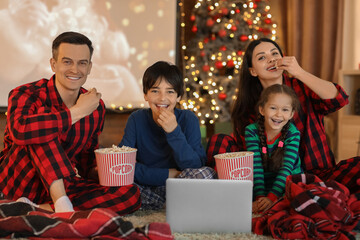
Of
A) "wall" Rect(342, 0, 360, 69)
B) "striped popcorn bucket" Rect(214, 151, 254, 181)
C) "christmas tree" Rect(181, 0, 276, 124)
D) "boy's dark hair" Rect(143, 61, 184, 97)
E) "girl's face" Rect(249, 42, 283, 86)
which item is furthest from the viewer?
"wall" Rect(342, 0, 360, 69)

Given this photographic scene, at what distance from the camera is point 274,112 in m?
2.22

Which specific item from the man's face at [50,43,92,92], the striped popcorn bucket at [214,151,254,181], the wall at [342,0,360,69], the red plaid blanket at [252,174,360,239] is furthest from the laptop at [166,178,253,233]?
the wall at [342,0,360,69]

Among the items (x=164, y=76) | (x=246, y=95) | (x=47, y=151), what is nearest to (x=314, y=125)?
(x=246, y=95)

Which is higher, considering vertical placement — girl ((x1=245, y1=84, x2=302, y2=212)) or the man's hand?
the man's hand

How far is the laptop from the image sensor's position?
5.44 feet

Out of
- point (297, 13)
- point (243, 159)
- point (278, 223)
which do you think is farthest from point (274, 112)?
point (297, 13)

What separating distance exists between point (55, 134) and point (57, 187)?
208 millimetres

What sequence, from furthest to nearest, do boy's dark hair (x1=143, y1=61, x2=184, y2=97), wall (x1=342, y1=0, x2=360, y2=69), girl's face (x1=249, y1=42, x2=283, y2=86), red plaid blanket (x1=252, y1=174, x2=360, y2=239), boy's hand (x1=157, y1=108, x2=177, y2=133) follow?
wall (x1=342, y1=0, x2=360, y2=69)
girl's face (x1=249, y1=42, x2=283, y2=86)
boy's dark hair (x1=143, y1=61, x2=184, y2=97)
boy's hand (x1=157, y1=108, x2=177, y2=133)
red plaid blanket (x1=252, y1=174, x2=360, y2=239)

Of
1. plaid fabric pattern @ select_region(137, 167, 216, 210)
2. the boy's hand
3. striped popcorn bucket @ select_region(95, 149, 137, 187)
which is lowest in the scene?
plaid fabric pattern @ select_region(137, 167, 216, 210)

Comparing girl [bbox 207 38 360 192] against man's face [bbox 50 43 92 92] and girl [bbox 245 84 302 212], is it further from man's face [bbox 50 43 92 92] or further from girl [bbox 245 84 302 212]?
man's face [bbox 50 43 92 92]

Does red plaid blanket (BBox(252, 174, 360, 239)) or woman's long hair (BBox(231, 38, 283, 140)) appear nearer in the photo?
red plaid blanket (BBox(252, 174, 360, 239))

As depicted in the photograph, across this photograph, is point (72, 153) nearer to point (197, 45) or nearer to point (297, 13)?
point (197, 45)

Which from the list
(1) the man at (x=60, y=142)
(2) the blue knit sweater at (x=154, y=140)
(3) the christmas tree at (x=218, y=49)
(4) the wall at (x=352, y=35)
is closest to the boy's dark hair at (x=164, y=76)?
(2) the blue knit sweater at (x=154, y=140)

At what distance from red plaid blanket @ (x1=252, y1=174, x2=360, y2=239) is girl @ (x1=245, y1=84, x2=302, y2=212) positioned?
351 millimetres
